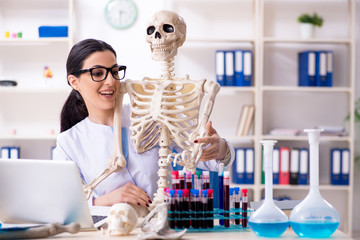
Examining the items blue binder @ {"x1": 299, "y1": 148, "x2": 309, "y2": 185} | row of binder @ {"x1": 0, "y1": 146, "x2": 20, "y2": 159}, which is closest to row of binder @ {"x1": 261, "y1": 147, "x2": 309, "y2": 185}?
blue binder @ {"x1": 299, "y1": 148, "x2": 309, "y2": 185}

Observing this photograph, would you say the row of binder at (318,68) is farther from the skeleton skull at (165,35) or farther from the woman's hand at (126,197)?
the woman's hand at (126,197)

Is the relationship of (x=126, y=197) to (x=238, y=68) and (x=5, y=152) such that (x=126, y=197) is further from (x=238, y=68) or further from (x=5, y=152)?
(x=5, y=152)

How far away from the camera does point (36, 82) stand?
175 inches

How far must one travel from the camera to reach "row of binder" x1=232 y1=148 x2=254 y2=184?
422cm

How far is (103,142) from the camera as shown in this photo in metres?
2.09

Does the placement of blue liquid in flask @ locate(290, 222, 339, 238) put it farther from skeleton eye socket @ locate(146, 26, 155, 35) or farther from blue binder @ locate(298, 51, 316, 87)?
blue binder @ locate(298, 51, 316, 87)

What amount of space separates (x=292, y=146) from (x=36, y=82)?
2.31m

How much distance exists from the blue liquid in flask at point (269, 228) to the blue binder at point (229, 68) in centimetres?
291

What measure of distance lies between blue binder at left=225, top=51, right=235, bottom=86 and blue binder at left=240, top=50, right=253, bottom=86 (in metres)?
0.10

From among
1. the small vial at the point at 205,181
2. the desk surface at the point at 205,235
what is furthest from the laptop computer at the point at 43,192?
the small vial at the point at 205,181

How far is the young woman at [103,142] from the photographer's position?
1956 mm

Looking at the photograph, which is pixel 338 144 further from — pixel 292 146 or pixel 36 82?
pixel 36 82

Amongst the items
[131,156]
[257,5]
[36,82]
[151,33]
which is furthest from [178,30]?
[36,82]

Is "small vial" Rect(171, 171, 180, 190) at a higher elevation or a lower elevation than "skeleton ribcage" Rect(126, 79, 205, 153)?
lower
